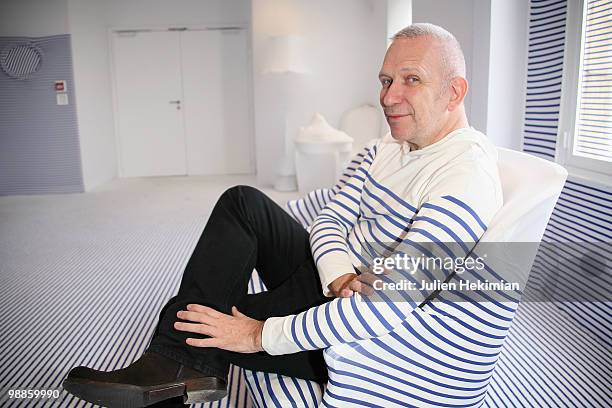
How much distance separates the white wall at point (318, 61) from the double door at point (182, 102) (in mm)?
1023

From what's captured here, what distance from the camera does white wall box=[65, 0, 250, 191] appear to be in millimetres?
5844

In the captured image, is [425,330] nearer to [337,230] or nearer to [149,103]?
[337,230]

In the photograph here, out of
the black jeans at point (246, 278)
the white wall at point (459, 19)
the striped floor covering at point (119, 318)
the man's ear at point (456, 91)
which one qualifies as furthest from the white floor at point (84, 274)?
the white wall at point (459, 19)

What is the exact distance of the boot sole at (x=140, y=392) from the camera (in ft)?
3.49

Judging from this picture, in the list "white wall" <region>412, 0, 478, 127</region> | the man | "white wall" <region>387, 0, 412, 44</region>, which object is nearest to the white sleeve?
the man

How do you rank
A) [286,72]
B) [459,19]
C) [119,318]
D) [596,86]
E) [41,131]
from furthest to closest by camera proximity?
1. [41,131]
2. [286,72]
3. [459,19]
4. [119,318]
5. [596,86]

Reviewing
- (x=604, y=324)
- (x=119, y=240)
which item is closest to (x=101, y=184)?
(x=119, y=240)

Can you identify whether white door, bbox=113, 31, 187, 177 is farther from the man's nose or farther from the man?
the man's nose

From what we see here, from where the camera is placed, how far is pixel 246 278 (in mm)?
1352

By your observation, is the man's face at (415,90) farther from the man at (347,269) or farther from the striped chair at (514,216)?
the striped chair at (514,216)

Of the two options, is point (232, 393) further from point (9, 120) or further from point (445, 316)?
point (9, 120)

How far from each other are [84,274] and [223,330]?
2135 mm

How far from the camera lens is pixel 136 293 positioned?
2676 millimetres

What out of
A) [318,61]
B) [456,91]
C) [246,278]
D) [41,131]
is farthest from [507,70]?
[41,131]
